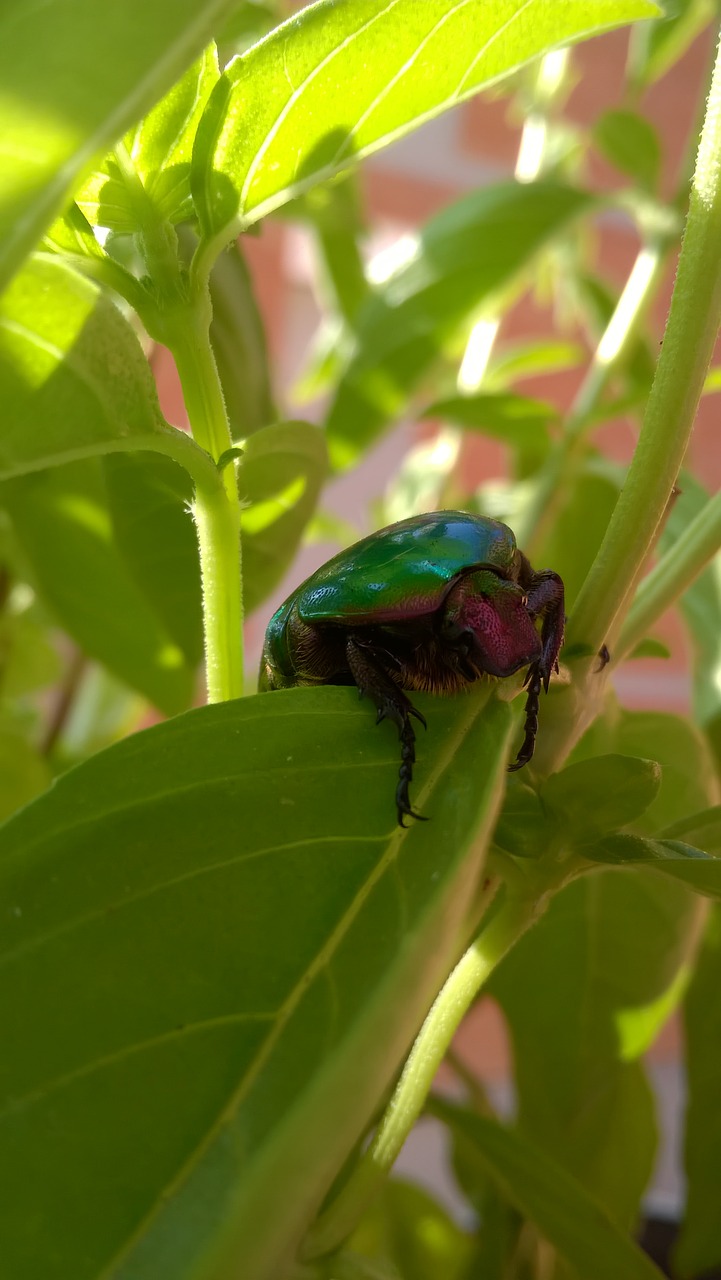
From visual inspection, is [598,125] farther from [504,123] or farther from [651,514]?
[504,123]

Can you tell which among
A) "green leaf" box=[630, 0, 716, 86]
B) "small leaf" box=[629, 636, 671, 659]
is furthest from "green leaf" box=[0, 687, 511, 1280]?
"green leaf" box=[630, 0, 716, 86]

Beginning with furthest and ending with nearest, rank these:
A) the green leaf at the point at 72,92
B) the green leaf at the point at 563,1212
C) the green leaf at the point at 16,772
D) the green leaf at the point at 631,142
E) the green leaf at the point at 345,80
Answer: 1. the green leaf at the point at 631,142
2. the green leaf at the point at 16,772
3. the green leaf at the point at 563,1212
4. the green leaf at the point at 345,80
5. the green leaf at the point at 72,92

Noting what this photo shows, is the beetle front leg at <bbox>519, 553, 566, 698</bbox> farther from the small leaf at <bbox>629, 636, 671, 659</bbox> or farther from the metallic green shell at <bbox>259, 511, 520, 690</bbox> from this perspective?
the small leaf at <bbox>629, 636, 671, 659</bbox>

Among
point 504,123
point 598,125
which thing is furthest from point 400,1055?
point 504,123

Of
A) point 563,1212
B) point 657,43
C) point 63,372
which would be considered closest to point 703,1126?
point 563,1212

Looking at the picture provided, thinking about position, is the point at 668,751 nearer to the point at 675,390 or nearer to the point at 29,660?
the point at 675,390

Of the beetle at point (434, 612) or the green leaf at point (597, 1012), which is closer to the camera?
the beetle at point (434, 612)

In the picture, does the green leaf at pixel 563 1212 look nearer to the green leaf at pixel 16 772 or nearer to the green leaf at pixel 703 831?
the green leaf at pixel 703 831

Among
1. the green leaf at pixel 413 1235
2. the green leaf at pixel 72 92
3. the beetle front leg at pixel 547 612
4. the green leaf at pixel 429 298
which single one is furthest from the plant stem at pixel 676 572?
the green leaf at pixel 413 1235
